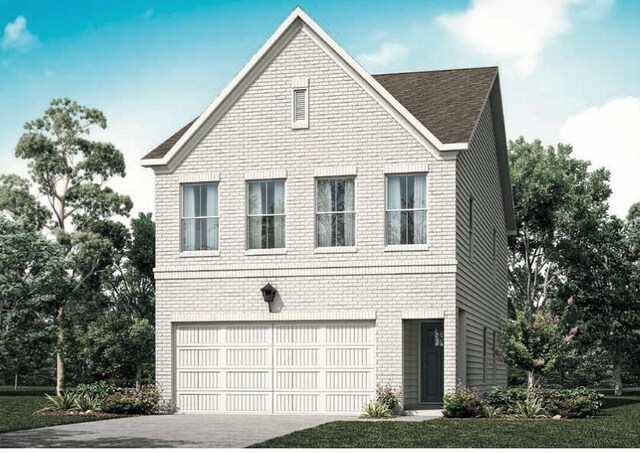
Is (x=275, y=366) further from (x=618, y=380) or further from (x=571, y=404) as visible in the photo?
(x=618, y=380)

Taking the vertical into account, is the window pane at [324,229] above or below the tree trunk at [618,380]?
above

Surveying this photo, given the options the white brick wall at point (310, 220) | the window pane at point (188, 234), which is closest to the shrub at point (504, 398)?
the white brick wall at point (310, 220)

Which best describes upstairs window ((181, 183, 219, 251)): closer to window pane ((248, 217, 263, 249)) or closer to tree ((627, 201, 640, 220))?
window pane ((248, 217, 263, 249))

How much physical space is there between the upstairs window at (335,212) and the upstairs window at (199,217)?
2.65 m

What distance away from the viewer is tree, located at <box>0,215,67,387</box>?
38719 millimetres

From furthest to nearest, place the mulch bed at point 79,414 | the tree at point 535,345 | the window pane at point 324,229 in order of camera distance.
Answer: the tree at point 535,345, the window pane at point 324,229, the mulch bed at point 79,414

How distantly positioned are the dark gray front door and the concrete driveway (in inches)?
253

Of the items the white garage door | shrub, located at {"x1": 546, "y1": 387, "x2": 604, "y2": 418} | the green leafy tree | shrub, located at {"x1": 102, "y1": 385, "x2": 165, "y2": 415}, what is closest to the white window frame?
the white garage door

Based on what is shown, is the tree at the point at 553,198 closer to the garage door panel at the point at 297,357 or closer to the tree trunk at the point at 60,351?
the tree trunk at the point at 60,351

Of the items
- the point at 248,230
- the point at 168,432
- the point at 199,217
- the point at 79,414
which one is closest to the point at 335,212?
the point at 248,230

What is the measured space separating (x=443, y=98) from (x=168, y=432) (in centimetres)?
1272

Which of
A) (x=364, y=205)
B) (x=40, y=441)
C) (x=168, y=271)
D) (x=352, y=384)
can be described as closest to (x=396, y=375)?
(x=352, y=384)

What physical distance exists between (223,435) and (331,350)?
6.93 metres

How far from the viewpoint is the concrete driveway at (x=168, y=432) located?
52.8 ft
